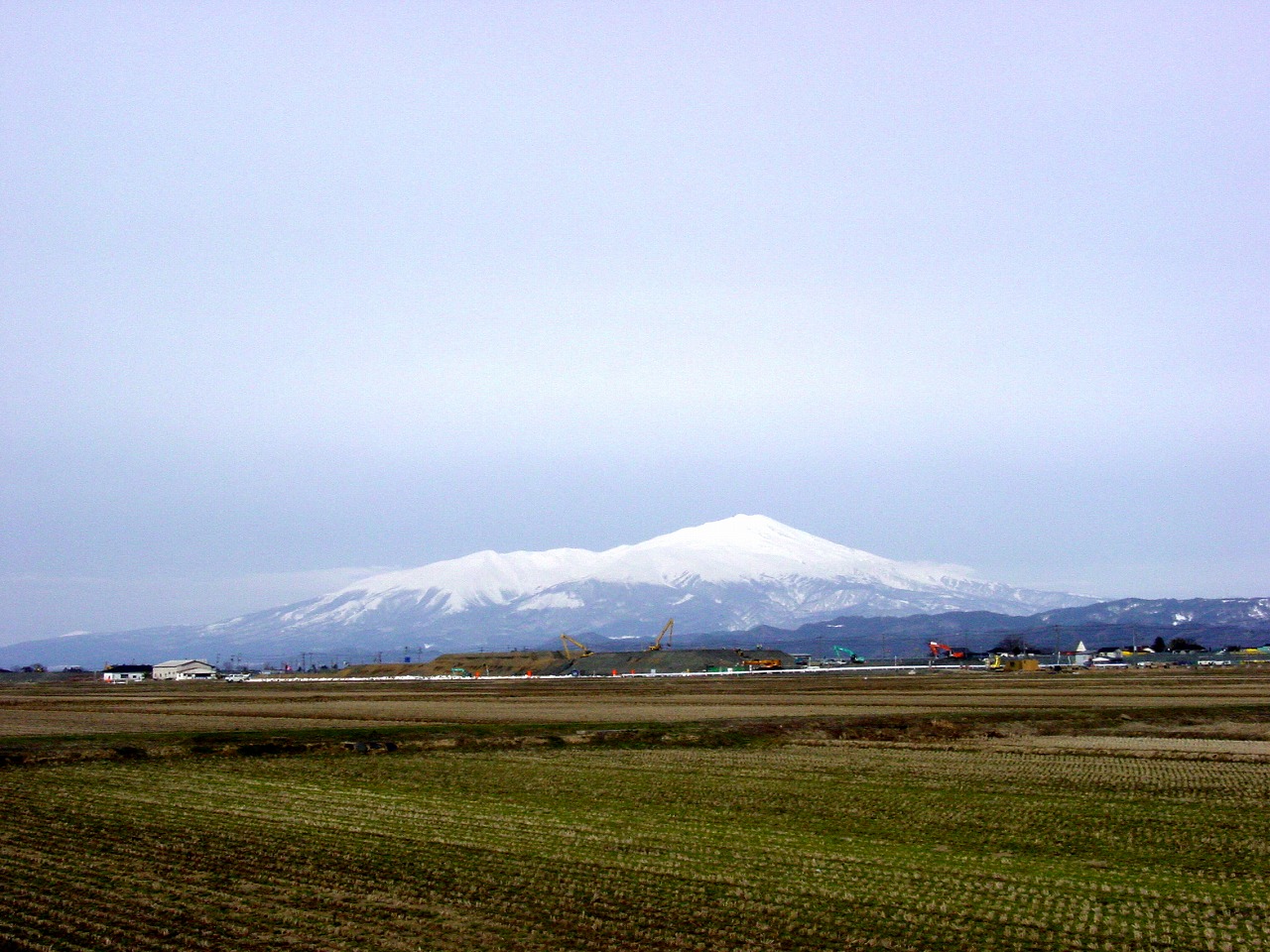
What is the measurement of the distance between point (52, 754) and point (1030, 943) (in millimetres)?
33900

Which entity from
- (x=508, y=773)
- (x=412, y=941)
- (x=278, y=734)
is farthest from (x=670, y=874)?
(x=278, y=734)

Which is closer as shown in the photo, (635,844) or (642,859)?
(642,859)

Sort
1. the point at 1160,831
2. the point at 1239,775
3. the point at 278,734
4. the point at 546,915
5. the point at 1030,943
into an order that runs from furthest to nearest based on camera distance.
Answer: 1. the point at 278,734
2. the point at 1239,775
3. the point at 1160,831
4. the point at 546,915
5. the point at 1030,943

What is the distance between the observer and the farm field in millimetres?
15398

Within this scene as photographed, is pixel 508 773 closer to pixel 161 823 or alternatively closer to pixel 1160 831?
pixel 161 823

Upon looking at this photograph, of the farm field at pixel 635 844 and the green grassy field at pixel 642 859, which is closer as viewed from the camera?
the green grassy field at pixel 642 859

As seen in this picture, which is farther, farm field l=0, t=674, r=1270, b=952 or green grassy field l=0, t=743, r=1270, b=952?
farm field l=0, t=674, r=1270, b=952

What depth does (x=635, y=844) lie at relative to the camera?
2094cm

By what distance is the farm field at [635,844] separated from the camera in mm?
15398

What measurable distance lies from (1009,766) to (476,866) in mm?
20365

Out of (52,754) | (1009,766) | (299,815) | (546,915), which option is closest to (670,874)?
(546,915)

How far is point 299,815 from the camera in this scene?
24469 mm

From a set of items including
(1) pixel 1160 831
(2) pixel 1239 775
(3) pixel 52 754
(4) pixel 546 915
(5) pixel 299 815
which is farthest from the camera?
(3) pixel 52 754

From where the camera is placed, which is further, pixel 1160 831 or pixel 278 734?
pixel 278 734
